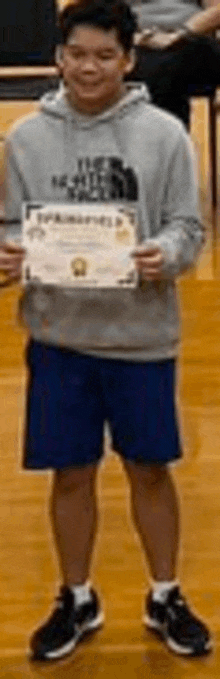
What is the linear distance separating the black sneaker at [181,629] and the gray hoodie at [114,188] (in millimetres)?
514

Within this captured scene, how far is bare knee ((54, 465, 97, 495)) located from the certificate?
15.0 inches

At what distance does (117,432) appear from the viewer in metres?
2.56

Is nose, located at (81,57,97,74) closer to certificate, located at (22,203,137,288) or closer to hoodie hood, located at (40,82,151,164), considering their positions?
hoodie hood, located at (40,82,151,164)

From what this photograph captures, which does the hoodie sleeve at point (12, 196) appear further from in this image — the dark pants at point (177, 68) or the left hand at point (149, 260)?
the dark pants at point (177, 68)

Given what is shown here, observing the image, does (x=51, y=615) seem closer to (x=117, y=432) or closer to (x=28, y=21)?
(x=117, y=432)

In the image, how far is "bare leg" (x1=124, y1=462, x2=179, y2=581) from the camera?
262 cm

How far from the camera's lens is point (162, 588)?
8.94 ft

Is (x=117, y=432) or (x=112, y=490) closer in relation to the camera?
(x=117, y=432)

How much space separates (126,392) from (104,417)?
0.10 metres

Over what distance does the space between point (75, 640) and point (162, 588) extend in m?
0.19

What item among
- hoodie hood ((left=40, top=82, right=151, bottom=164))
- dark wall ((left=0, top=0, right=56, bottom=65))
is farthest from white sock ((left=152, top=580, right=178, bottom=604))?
dark wall ((left=0, top=0, right=56, bottom=65))

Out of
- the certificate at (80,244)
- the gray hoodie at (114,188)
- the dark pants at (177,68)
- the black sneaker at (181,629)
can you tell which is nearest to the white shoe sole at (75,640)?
the black sneaker at (181,629)

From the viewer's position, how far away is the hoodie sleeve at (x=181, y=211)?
2.38 meters

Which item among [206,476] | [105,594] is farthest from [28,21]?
[105,594]
